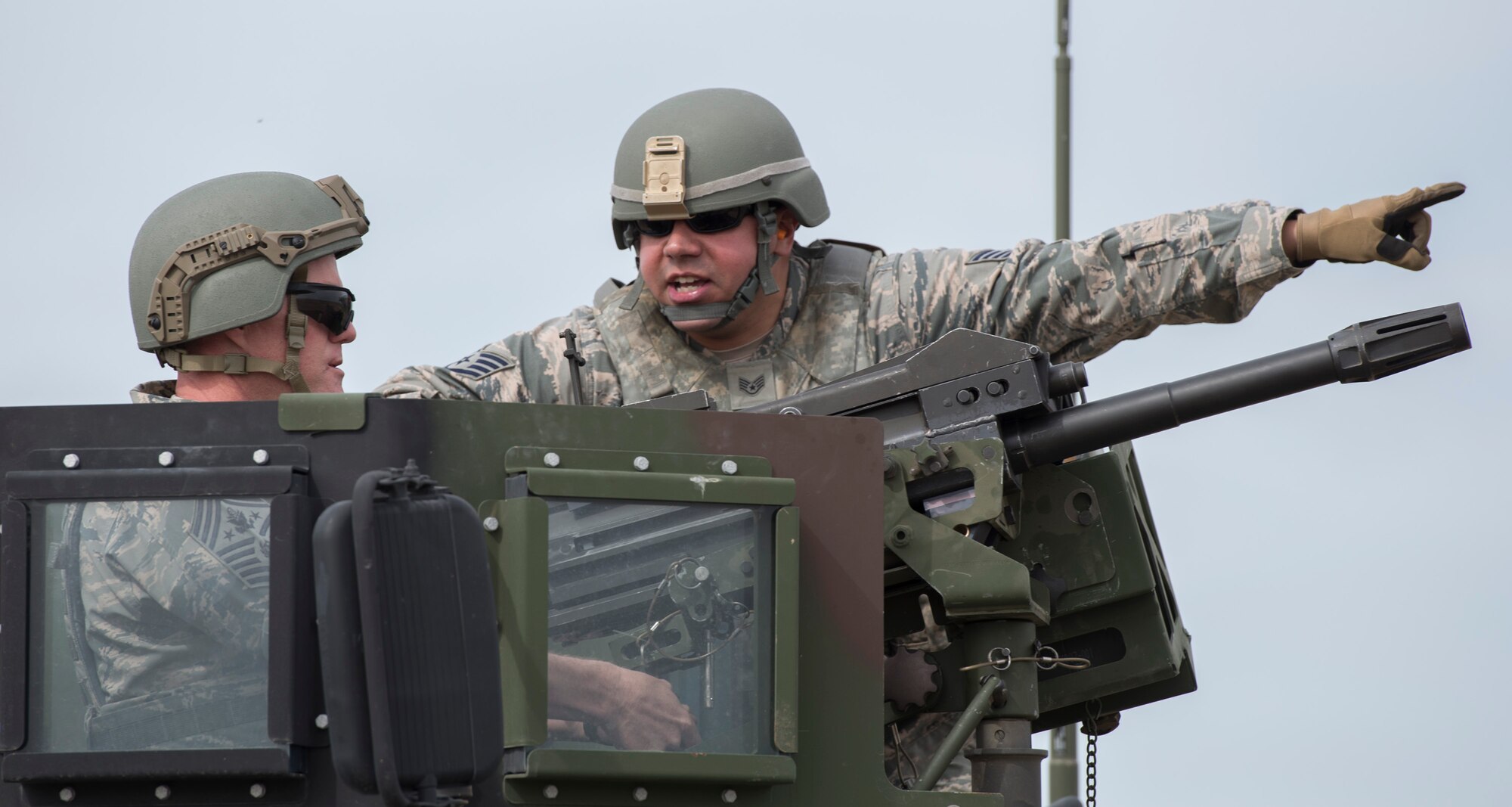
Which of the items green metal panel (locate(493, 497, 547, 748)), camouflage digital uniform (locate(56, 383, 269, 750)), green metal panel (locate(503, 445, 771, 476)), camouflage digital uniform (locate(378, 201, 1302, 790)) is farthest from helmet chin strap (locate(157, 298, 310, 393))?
green metal panel (locate(493, 497, 547, 748))

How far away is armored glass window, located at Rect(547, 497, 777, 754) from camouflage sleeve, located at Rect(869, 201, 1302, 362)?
2388 mm

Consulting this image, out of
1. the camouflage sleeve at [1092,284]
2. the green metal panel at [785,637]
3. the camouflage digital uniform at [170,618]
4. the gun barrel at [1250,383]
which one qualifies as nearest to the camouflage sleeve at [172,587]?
the camouflage digital uniform at [170,618]

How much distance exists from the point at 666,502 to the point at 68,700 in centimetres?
111

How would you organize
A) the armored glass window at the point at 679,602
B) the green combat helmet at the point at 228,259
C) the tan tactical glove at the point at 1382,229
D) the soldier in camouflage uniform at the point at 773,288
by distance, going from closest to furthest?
the armored glass window at the point at 679,602, the green combat helmet at the point at 228,259, the tan tactical glove at the point at 1382,229, the soldier in camouflage uniform at the point at 773,288

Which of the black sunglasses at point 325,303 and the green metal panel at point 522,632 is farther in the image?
the black sunglasses at point 325,303

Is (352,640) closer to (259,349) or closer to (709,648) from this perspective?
(709,648)

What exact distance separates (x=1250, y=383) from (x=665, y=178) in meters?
1.90

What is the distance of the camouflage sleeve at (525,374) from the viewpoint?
6059 mm

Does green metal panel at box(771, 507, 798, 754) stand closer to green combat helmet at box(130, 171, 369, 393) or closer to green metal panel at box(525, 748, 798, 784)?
green metal panel at box(525, 748, 798, 784)

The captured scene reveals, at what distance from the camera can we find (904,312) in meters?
6.18

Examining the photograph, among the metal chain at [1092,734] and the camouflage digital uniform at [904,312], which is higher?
the camouflage digital uniform at [904,312]

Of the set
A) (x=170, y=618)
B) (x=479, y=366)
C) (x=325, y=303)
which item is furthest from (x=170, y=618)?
(x=479, y=366)

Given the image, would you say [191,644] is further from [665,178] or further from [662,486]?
[665,178]

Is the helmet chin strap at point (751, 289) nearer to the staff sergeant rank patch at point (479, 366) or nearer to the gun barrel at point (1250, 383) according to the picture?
the staff sergeant rank patch at point (479, 366)
